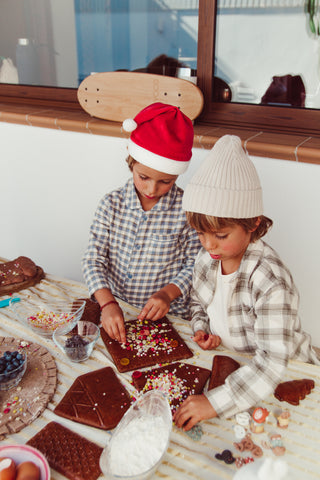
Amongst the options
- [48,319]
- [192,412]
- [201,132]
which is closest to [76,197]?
[201,132]

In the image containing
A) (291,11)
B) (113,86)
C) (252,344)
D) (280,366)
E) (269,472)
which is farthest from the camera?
(113,86)

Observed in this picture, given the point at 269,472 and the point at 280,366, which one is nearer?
the point at 269,472

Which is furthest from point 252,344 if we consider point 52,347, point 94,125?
point 94,125

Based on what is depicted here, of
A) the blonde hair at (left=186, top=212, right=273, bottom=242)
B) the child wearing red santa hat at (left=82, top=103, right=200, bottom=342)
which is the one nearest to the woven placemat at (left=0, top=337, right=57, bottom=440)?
the child wearing red santa hat at (left=82, top=103, right=200, bottom=342)

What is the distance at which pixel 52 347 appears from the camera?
1.15 meters

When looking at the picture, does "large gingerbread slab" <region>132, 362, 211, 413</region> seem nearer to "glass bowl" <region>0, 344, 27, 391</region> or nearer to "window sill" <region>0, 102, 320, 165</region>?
"glass bowl" <region>0, 344, 27, 391</region>

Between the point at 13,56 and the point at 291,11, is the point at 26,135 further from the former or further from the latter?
the point at 291,11

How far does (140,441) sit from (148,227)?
2.77 feet

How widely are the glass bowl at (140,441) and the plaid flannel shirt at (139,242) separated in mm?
637

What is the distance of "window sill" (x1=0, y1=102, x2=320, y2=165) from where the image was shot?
5.58 ft

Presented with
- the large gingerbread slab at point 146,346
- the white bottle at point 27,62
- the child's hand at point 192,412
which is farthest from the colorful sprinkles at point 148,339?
the white bottle at point 27,62

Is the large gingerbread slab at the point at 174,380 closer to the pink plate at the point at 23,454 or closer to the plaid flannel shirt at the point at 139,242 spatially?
the pink plate at the point at 23,454

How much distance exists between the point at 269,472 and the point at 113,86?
1.90 metres

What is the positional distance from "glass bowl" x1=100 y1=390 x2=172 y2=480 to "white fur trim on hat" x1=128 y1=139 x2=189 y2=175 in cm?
72
